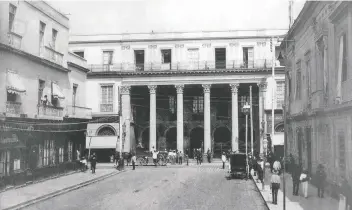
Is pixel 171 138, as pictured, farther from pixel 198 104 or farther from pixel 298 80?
pixel 298 80

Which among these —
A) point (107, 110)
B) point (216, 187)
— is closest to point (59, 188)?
point (216, 187)

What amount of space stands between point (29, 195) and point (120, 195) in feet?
12.8

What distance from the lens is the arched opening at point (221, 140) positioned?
164 ft

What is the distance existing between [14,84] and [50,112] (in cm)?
481

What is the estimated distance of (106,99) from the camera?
47781mm

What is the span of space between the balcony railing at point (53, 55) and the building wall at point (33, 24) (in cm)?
33

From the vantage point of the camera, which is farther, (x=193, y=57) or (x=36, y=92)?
(x=193, y=57)

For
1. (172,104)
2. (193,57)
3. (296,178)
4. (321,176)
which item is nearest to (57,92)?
(296,178)

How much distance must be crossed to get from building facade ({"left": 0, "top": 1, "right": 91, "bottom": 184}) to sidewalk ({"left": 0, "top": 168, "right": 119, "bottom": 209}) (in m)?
0.86

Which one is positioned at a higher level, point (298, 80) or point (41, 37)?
point (41, 37)

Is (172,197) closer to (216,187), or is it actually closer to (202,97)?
(216,187)

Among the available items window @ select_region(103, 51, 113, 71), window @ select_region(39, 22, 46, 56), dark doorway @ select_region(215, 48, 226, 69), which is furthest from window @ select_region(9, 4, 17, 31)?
dark doorway @ select_region(215, 48, 226, 69)

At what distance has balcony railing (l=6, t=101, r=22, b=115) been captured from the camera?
1948cm

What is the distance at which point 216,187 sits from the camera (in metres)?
22.4
